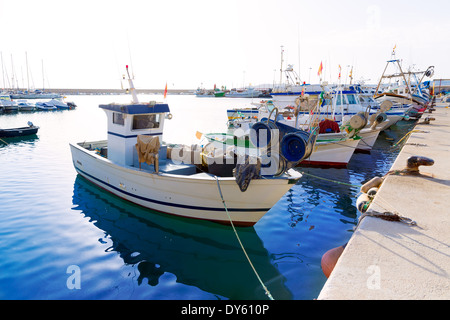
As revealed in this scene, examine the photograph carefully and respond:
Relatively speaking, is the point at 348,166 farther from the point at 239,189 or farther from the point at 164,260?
the point at 164,260

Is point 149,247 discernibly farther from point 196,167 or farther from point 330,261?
point 330,261

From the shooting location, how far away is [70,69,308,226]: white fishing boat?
7.60 metres

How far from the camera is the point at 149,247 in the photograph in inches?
297

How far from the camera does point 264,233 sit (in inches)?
330

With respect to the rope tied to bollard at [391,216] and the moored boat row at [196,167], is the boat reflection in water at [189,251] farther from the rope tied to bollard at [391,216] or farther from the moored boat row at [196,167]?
the rope tied to bollard at [391,216]

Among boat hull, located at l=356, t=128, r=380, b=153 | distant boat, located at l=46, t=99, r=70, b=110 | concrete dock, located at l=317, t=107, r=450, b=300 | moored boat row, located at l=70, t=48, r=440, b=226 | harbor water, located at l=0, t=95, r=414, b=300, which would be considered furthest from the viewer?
distant boat, located at l=46, t=99, r=70, b=110

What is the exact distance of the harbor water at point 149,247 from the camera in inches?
233

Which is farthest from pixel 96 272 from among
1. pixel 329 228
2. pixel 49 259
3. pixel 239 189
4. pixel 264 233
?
pixel 329 228

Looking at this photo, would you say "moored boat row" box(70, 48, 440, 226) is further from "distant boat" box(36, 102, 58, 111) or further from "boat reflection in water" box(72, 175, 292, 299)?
"distant boat" box(36, 102, 58, 111)

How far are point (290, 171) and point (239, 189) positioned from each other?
5.77 feet

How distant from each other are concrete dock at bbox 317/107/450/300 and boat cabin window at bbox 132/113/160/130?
788 centimetres

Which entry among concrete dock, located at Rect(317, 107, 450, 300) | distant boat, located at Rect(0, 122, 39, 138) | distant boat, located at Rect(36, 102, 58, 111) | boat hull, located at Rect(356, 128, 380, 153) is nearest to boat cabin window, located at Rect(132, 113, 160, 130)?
concrete dock, located at Rect(317, 107, 450, 300)

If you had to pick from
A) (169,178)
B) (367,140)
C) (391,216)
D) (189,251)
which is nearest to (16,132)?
(169,178)

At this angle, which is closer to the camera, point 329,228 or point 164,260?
point 164,260
